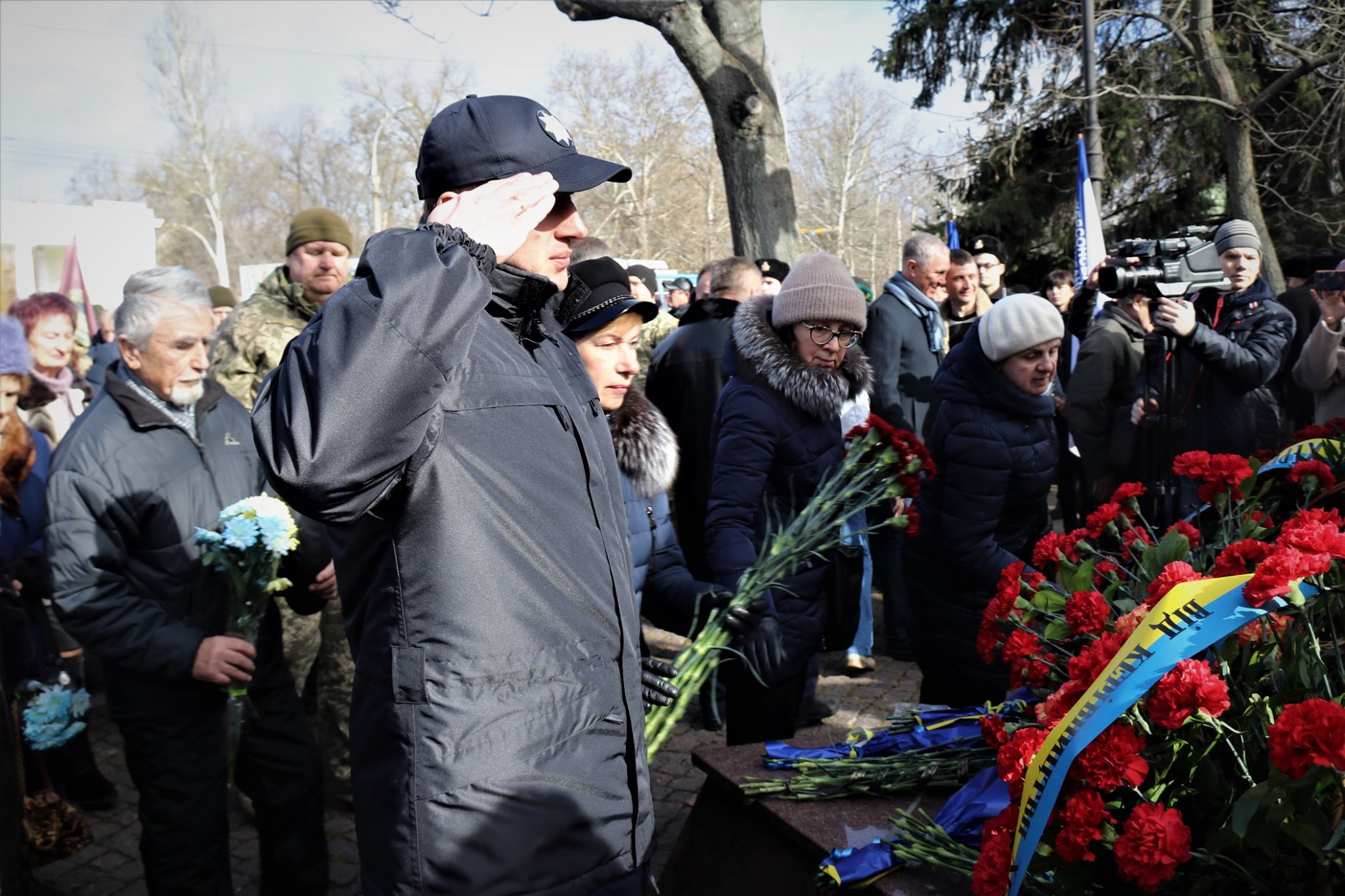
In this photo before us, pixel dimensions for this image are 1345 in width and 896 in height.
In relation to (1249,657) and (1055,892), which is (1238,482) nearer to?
(1249,657)

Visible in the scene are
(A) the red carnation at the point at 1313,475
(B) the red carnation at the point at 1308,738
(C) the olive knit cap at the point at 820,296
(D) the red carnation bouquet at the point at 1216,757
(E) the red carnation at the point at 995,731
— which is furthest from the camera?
(C) the olive knit cap at the point at 820,296

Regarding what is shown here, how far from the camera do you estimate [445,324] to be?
61.6 inches

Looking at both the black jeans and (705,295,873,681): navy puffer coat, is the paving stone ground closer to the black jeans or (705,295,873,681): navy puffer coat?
the black jeans

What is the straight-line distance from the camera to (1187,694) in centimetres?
153

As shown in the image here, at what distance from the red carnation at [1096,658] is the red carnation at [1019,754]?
0.37ft

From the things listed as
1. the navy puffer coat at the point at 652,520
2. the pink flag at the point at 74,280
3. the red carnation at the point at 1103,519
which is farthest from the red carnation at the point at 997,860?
the pink flag at the point at 74,280

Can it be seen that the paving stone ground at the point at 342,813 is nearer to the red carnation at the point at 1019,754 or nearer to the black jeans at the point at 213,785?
the black jeans at the point at 213,785

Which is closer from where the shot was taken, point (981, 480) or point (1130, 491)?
point (1130, 491)

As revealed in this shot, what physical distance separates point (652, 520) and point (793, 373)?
2.51 feet

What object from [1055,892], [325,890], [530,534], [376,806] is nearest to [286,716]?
[325,890]

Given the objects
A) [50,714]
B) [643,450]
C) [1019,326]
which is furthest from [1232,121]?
[50,714]

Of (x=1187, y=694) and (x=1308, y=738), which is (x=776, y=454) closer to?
(x=1187, y=694)

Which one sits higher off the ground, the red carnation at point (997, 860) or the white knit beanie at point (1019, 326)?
the white knit beanie at point (1019, 326)

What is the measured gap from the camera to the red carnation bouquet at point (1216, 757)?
4.75 ft
